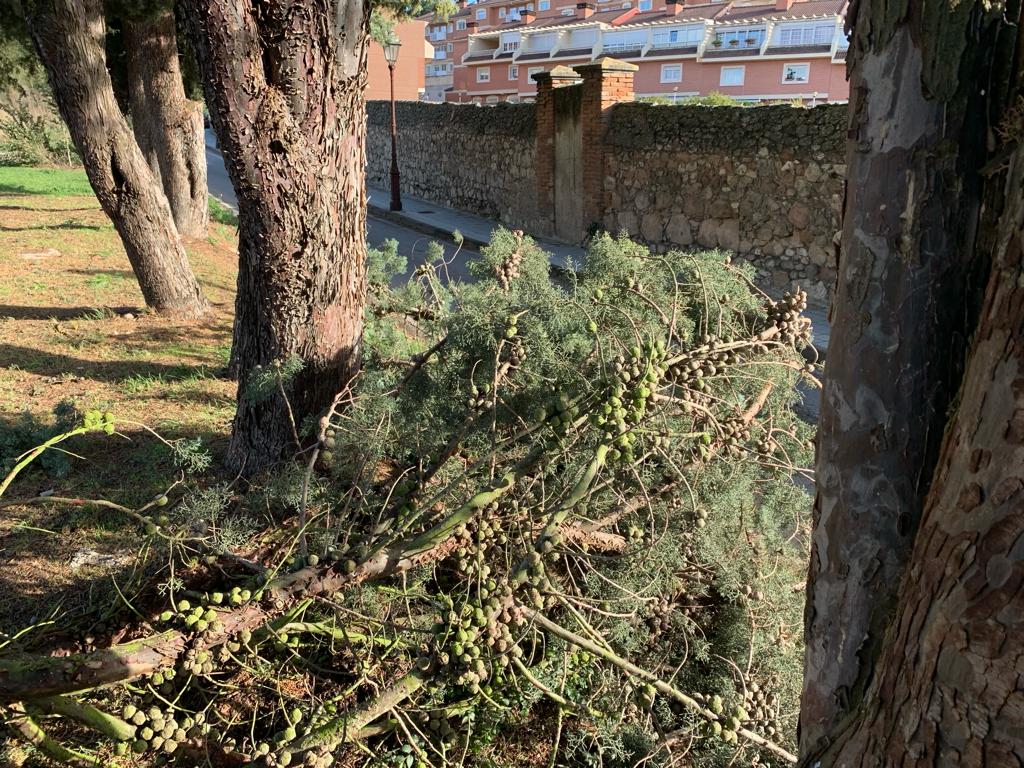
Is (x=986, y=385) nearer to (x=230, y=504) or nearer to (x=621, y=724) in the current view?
(x=621, y=724)

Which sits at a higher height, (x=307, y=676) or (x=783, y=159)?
(x=783, y=159)

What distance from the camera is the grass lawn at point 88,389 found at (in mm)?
3191

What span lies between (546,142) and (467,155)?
11.3 ft

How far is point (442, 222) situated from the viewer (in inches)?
661

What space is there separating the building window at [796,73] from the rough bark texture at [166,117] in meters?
31.1

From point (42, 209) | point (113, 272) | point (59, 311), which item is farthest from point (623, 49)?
point (59, 311)

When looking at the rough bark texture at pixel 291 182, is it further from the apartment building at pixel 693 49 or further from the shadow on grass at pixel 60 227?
the apartment building at pixel 693 49

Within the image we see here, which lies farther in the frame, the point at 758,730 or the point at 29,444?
the point at 29,444

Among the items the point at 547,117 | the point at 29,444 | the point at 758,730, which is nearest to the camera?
the point at 758,730

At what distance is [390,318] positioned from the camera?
4.61 meters

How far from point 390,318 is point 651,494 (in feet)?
7.89

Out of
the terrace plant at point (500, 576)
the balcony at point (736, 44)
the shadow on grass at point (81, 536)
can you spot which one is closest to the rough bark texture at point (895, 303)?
the terrace plant at point (500, 576)

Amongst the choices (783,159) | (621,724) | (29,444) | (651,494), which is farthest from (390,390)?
(783,159)

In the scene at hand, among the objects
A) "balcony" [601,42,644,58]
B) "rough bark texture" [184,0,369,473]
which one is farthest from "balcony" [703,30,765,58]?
"rough bark texture" [184,0,369,473]
